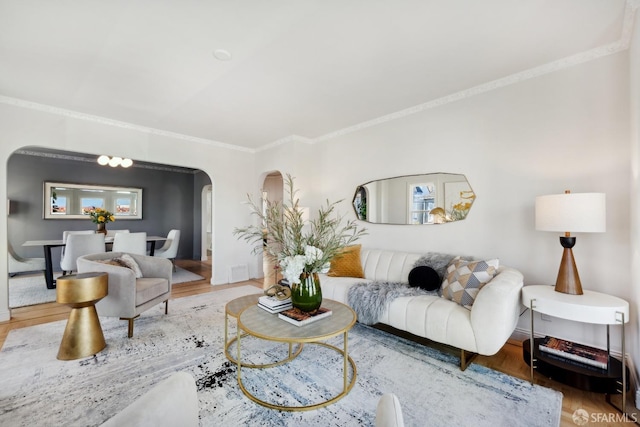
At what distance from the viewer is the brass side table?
7.64 ft

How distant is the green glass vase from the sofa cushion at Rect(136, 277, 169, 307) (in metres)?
1.81

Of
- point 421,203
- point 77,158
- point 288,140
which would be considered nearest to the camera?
→ point 421,203

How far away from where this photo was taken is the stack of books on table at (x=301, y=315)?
1.95m

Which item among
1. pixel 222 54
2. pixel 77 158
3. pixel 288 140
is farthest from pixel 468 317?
pixel 77 158

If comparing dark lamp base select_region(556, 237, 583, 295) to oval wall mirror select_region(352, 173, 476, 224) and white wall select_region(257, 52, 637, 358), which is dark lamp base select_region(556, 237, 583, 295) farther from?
oval wall mirror select_region(352, 173, 476, 224)

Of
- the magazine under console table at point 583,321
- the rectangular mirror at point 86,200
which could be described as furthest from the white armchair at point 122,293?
the rectangular mirror at point 86,200

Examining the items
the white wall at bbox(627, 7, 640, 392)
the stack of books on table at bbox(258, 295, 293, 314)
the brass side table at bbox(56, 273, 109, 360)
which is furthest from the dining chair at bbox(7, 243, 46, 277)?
the white wall at bbox(627, 7, 640, 392)

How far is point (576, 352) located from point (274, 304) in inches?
88.9

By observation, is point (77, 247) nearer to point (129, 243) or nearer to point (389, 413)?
point (129, 243)

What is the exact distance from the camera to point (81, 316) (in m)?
2.42

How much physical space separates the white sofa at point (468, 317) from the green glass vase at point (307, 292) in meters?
0.91

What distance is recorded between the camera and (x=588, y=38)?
86.7 inches

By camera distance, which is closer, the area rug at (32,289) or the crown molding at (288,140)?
the area rug at (32,289)

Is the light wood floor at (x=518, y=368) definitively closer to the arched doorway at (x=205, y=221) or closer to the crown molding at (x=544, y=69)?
the crown molding at (x=544, y=69)
